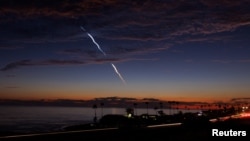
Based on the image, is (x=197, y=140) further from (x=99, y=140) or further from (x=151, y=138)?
(x=99, y=140)

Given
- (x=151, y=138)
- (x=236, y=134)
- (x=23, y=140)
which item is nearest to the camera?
(x=236, y=134)

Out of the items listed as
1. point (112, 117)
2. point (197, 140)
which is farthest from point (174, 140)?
point (112, 117)

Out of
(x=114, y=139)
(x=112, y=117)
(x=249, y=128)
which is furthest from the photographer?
(x=112, y=117)

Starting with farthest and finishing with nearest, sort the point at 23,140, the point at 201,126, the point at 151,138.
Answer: the point at 201,126
the point at 151,138
the point at 23,140

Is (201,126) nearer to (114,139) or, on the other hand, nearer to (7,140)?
(114,139)

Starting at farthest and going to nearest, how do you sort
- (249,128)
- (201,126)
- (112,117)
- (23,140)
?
(112,117) → (201,126) → (23,140) → (249,128)

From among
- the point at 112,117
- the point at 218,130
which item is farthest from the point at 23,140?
the point at 112,117

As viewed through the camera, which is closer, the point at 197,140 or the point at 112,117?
the point at 197,140

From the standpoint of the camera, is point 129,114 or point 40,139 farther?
point 129,114

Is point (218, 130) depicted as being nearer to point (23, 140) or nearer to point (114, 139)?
point (114, 139)
